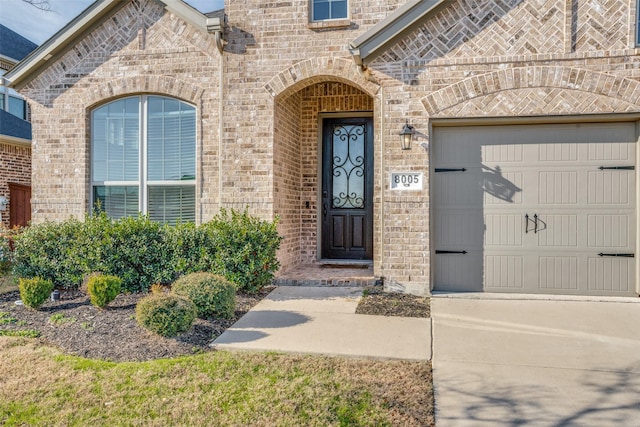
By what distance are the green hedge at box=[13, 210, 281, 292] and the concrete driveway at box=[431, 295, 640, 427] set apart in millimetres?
2606

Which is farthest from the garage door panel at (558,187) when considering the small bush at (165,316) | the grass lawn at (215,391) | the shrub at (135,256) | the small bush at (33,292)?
the small bush at (33,292)

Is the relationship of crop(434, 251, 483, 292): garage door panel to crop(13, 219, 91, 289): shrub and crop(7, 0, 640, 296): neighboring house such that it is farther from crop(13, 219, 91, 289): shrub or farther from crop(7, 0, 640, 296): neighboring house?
crop(13, 219, 91, 289): shrub

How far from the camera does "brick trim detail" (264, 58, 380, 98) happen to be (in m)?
7.02

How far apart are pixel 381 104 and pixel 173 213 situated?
4.01m

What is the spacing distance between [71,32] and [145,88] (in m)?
1.64

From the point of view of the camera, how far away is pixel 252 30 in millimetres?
7445

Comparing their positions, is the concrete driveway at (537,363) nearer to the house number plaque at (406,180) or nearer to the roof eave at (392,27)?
the house number plaque at (406,180)

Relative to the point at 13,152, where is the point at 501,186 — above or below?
below

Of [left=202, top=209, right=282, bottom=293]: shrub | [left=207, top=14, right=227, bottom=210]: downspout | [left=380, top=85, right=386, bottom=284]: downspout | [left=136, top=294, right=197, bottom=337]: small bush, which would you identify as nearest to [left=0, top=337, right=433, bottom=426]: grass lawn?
[left=136, top=294, right=197, bottom=337]: small bush

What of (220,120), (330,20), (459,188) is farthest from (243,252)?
(330,20)

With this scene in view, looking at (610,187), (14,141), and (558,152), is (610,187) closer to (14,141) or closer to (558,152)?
(558,152)

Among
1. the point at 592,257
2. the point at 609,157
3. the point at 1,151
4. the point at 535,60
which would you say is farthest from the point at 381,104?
the point at 1,151

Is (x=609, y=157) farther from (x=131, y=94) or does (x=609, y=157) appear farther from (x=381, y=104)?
(x=131, y=94)

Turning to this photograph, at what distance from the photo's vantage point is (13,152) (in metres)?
11.6
